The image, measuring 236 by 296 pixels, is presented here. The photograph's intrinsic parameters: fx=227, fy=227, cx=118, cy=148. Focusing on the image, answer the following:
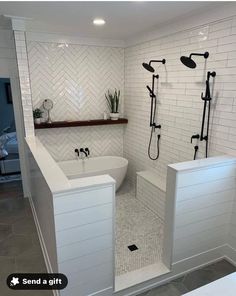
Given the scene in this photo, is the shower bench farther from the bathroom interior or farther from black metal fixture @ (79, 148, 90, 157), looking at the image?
black metal fixture @ (79, 148, 90, 157)

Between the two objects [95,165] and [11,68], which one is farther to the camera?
[95,165]

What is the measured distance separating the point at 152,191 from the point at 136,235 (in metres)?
0.72

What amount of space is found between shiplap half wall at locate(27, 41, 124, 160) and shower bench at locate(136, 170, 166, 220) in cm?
115

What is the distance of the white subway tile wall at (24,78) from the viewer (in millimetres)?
2949

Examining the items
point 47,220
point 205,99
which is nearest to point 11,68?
point 47,220

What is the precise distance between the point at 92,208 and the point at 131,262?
3.62 feet

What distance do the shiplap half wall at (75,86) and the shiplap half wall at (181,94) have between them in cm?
36

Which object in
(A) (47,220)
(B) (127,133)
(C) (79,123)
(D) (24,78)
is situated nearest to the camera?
(A) (47,220)

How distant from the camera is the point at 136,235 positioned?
285 cm

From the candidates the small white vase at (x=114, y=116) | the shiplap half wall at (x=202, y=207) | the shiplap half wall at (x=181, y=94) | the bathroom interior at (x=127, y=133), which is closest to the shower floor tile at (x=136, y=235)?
the bathroom interior at (x=127, y=133)

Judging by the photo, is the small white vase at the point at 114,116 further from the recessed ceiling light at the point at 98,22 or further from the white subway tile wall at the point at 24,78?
the recessed ceiling light at the point at 98,22

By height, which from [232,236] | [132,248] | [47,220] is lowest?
[132,248]

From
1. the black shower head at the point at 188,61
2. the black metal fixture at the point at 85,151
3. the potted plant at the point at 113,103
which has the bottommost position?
the black metal fixture at the point at 85,151

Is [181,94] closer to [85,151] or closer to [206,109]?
[206,109]
